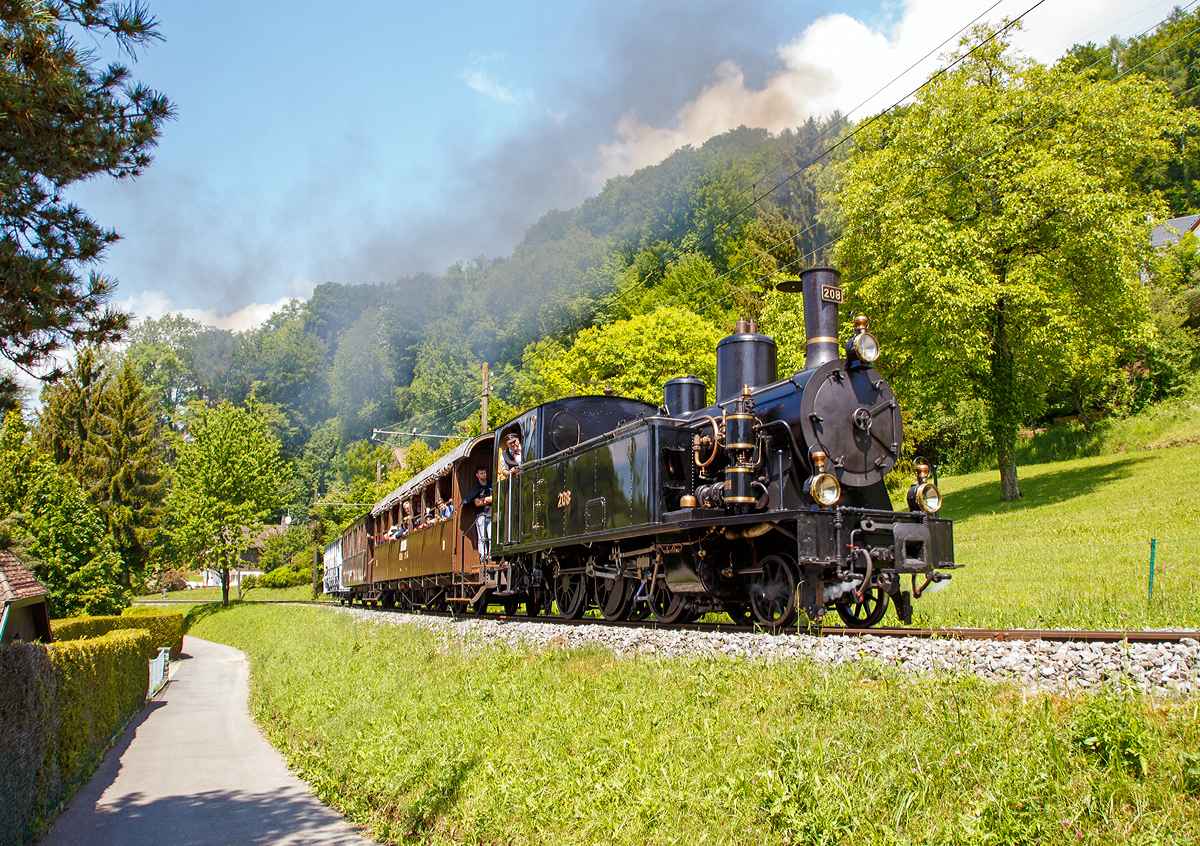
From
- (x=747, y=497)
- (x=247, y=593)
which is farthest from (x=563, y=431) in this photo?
(x=247, y=593)

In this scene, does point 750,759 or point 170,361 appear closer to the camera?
point 750,759

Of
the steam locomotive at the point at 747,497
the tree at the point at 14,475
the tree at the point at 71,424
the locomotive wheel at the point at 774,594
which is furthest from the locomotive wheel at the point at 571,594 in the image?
the tree at the point at 71,424

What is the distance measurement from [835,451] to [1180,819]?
572 centimetres

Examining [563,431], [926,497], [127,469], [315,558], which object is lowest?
[315,558]

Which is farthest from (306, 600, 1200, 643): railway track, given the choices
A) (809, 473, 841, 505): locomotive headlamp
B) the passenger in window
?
the passenger in window

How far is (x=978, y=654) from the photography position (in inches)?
229

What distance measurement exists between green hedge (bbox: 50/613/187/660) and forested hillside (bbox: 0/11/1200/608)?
1720 millimetres

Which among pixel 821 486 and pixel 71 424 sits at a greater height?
pixel 71 424

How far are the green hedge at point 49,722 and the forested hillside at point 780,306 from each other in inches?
101

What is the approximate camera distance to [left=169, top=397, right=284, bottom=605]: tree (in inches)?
1635

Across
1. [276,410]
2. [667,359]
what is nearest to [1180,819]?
[667,359]

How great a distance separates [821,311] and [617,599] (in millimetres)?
4826

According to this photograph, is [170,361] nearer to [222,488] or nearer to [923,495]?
[222,488]

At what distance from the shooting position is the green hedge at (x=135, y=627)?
19469mm
